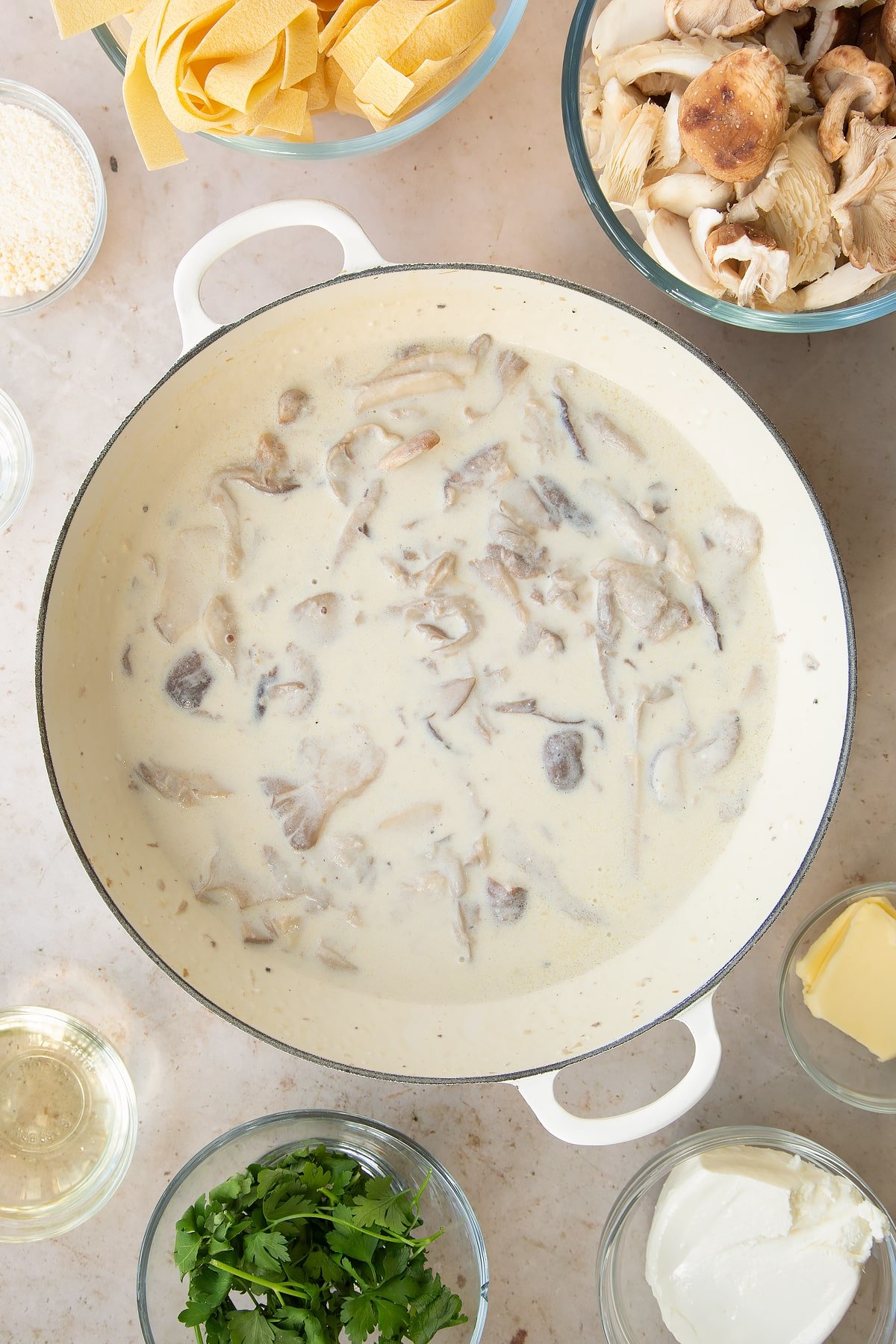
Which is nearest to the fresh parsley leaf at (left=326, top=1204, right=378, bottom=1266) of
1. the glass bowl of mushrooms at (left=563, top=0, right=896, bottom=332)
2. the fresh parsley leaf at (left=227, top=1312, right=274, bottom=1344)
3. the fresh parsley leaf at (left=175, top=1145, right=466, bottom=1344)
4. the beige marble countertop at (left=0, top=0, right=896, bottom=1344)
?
the fresh parsley leaf at (left=175, top=1145, right=466, bottom=1344)

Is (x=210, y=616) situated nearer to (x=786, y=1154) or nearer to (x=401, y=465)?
(x=401, y=465)

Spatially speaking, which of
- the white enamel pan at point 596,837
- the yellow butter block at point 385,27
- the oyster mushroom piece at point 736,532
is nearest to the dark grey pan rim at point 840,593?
the white enamel pan at point 596,837

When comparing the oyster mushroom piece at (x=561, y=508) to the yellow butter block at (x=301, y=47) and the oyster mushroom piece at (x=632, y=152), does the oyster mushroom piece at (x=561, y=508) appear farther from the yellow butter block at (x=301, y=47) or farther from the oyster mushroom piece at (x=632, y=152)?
the yellow butter block at (x=301, y=47)

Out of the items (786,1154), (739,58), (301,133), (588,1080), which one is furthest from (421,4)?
(786,1154)

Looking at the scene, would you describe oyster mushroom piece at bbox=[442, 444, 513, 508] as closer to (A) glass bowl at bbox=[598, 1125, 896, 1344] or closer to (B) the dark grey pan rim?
(B) the dark grey pan rim

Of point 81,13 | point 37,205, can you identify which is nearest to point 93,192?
point 37,205
